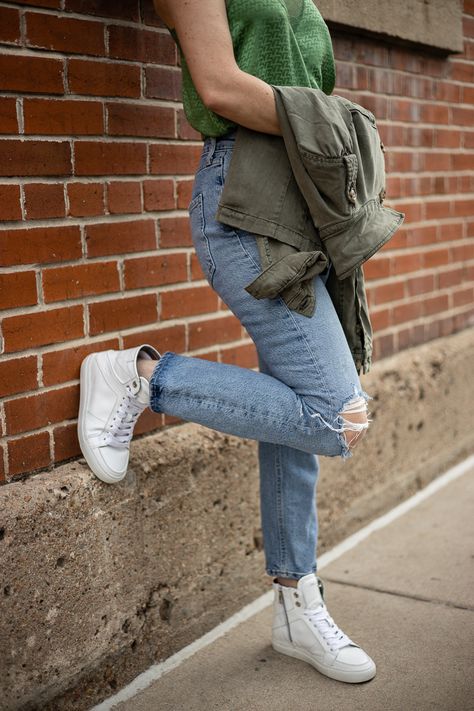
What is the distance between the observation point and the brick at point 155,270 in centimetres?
259

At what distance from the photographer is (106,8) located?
2430mm

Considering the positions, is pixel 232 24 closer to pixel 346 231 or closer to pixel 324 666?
pixel 346 231

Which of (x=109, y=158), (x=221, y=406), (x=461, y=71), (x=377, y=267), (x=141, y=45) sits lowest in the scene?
(x=221, y=406)

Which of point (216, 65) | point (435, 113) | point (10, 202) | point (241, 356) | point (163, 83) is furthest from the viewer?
point (435, 113)

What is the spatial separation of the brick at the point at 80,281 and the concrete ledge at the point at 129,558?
455 millimetres

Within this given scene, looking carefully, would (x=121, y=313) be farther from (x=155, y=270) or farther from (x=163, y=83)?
(x=163, y=83)

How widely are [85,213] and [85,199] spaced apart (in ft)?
0.12

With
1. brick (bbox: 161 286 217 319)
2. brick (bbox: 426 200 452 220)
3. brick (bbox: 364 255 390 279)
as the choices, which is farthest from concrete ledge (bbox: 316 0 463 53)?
brick (bbox: 161 286 217 319)

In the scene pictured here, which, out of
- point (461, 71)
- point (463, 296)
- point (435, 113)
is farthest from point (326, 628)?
point (461, 71)

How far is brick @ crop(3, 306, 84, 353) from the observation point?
7.37 feet

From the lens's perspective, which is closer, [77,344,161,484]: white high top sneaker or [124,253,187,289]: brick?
[77,344,161,484]: white high top sneaker

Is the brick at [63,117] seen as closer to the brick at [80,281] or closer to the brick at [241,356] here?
the brick at [80,281]

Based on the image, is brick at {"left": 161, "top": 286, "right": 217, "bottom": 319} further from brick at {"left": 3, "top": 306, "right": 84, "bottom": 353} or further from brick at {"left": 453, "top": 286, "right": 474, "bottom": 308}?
brick at {"left": 453, "top": 286, "right": 474, "bottom": 308}

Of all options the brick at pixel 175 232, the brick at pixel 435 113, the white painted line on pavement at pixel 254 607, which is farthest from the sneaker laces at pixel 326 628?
the brick at pixel 435 113
